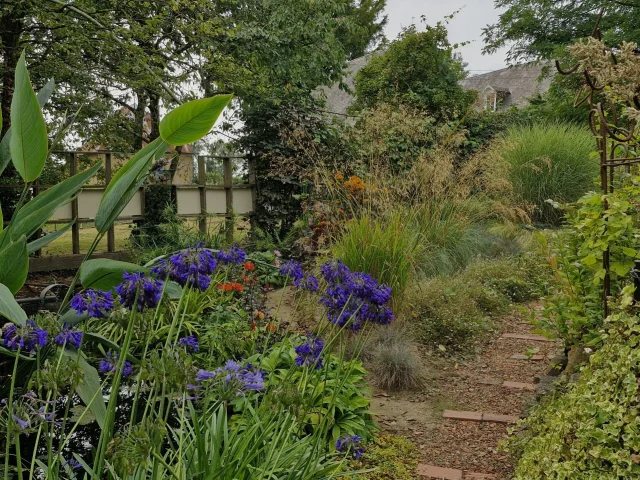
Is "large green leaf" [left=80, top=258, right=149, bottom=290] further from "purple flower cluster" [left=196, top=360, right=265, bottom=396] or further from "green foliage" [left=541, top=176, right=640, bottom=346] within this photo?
"green foliage" [left=541, top=176, right=640, bottom=346]

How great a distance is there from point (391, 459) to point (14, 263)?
5.46ft

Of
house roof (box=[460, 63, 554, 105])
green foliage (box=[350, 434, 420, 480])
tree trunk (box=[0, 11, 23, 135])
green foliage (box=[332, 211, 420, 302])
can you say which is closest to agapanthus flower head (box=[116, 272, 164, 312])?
green foliage (box=[350, 434, 420, 480])

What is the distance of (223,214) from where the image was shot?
22.9ft

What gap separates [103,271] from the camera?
1.53m

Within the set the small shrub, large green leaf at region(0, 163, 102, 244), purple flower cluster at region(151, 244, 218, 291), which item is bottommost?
the small shrub

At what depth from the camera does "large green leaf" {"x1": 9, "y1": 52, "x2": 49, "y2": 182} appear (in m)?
1.53

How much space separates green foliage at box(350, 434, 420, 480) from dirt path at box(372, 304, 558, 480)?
82 millimetres

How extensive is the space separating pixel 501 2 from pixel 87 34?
15463 mm

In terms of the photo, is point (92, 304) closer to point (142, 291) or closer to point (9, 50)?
point (142, 291)

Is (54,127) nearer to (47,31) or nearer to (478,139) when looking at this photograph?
(47,31)

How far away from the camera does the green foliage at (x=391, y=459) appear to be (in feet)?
7.71

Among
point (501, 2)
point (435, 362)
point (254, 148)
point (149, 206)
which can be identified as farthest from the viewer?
point (501, 2)

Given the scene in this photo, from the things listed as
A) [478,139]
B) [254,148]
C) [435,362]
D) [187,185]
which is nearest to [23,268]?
[435,362]

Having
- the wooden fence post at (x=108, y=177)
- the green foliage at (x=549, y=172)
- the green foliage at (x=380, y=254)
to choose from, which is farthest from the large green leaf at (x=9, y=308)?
the green foliage at (x=549, y=172)
